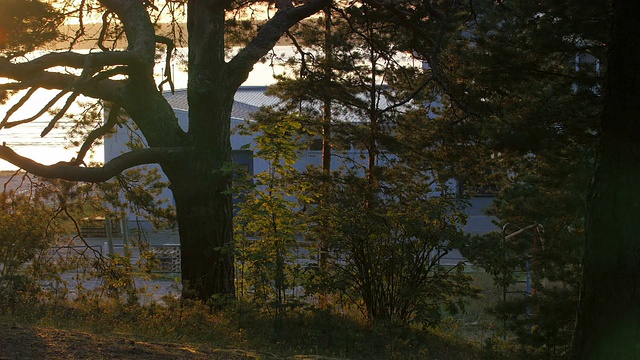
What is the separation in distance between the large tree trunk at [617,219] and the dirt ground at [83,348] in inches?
116

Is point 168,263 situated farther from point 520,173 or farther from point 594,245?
point 594,245

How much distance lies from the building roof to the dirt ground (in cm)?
2660

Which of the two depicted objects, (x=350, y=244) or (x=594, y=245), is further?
(x=350, y=244)

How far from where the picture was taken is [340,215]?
31.5 feet

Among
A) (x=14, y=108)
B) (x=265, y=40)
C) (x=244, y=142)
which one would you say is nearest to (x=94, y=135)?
(x=14, y=108)

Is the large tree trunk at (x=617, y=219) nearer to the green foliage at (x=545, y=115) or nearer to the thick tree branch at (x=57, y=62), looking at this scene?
the green foliage at (x=545, y=115)

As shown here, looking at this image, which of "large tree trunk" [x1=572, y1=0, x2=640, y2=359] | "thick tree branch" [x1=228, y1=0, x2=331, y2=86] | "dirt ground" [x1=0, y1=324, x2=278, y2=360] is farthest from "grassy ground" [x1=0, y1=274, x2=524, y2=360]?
"thick tree branch" [x1=228, y1=0, x2=331, y2=86]

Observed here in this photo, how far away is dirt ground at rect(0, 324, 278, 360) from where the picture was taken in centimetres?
604

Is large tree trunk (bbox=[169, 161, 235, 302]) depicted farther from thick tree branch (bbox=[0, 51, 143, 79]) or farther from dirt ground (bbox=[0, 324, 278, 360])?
dirt ground (bbox=[0, 324, 278, 360])

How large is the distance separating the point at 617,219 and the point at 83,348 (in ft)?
14.9

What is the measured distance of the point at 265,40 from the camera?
11383 mm

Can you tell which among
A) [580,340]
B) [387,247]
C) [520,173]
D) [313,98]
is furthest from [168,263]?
[580,340]

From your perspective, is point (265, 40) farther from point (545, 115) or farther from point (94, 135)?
point (545, 115)

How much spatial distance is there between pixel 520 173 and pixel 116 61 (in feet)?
30.4
